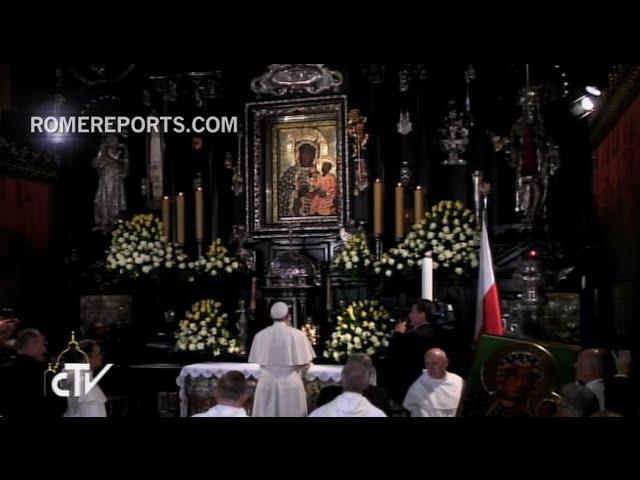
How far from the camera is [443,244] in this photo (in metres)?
9.96

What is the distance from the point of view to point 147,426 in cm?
266

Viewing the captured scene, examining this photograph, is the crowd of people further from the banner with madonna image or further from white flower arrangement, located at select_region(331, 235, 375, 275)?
white flower arrangement, located at select_region(331, 235, 375, 275)

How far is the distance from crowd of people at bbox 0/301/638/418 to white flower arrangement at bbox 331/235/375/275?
2.08m

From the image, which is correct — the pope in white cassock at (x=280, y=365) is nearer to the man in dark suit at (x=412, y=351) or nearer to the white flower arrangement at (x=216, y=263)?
the man in dark suit at (x=412, y=351)

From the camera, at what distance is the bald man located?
5.93 metres

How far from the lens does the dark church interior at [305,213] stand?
958 cm

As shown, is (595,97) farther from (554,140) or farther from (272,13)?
(272,13)

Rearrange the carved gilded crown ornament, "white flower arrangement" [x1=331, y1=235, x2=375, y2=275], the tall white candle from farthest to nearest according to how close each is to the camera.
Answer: the carved gilded crown ornament, "white flower arrangement" [x1=331, y1=235, x2=375, y2=275], the tall white candle

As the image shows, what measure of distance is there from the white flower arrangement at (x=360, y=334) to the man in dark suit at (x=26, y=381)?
407 cm

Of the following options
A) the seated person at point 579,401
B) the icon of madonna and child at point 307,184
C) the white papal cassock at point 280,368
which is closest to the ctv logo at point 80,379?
the white papal cassock at point 280,368

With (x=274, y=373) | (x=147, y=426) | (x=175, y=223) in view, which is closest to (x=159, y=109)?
(x=175, y=223)

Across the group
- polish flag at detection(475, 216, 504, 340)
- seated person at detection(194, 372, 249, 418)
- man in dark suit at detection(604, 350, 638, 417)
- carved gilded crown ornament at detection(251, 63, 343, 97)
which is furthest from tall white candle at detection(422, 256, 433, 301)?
carved gilded crown ornament at detection(251, 63, 343, 97)

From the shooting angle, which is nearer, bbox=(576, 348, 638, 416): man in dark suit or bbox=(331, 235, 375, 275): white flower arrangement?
bbox=(576, 348, 638, 416): man in dark suit

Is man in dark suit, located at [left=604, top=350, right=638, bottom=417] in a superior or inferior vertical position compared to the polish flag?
inferior
